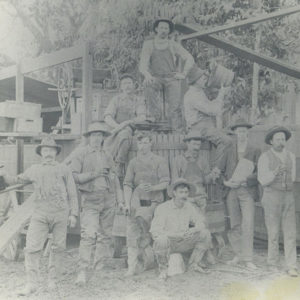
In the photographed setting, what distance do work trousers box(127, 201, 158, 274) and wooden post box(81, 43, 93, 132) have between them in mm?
1242

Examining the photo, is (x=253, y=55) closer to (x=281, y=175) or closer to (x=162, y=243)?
(x=281, y=175)

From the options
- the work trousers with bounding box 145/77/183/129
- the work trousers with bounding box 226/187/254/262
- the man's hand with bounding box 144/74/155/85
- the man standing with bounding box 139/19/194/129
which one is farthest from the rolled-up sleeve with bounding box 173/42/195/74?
the work trousers with bounding box 226/187/254/262

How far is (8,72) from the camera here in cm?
571

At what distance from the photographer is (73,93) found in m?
6.25

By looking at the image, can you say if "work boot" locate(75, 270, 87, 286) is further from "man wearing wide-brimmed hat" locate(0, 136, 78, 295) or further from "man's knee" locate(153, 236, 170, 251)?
"man's knee" locate(153, 236, 170, 251)

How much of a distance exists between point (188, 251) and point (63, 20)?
3367 mm

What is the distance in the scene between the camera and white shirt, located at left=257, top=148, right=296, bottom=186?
4.85m

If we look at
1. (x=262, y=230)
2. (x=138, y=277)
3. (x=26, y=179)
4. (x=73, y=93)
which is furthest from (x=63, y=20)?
(x=262, y=230)

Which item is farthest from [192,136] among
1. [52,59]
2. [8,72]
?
[8,72]

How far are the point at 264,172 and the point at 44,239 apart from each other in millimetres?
2699

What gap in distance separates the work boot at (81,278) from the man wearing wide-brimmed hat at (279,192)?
2.25 meters

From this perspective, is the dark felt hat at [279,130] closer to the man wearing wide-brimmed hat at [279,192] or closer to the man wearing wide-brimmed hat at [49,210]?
the man wearing wide-brimmed hat at [279,192]

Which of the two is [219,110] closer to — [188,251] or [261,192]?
[261,192]

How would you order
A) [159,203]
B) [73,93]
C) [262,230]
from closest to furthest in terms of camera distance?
[159,203], [262,230], [73,93]
